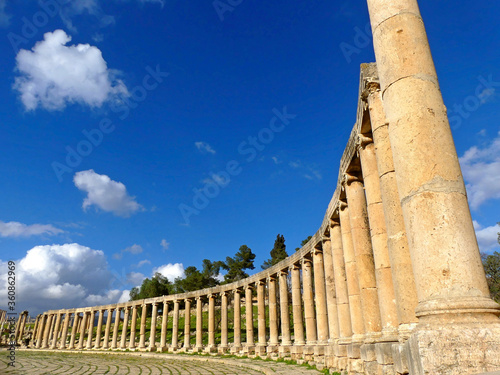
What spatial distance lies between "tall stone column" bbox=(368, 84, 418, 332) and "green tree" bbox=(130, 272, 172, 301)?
10189 cm

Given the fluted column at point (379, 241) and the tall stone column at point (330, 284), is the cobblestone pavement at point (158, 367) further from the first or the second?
the fluted column at point (379, 241)

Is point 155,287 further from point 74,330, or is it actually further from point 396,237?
point 396,237

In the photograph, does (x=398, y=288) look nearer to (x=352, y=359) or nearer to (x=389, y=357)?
(x=389, y=357)

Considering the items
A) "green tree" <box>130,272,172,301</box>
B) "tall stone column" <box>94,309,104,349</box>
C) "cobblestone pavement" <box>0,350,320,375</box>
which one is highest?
"green tree" <box>130,272,172,301</box>

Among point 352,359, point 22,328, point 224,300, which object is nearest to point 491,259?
point 224,300

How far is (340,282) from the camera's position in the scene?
22.6 metres

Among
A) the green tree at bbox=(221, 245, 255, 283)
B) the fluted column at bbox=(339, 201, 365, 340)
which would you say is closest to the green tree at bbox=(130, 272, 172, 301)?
the green tree at bbox=(221, 245, 255, 283)

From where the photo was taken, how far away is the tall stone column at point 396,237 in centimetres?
1012

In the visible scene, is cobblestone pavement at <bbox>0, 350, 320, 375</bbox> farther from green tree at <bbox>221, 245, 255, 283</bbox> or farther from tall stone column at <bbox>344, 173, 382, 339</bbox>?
green tree at <bbox>221, 245, 255, 283</bbox>

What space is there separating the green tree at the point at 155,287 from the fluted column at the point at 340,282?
9066cm

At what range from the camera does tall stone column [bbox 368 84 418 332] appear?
33.2ft

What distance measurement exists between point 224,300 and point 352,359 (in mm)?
27485

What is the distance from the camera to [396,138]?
8180mm

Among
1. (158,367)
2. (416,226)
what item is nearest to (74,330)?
(158,367)
